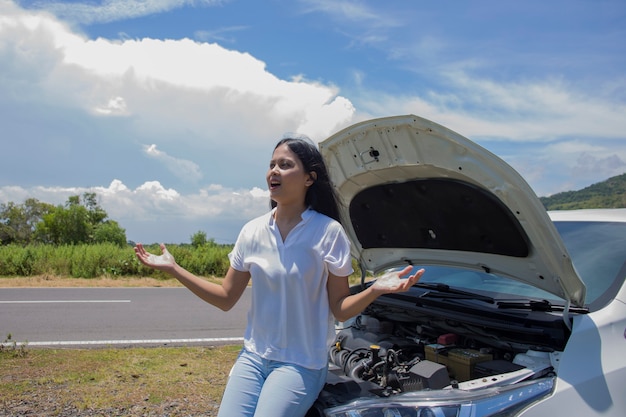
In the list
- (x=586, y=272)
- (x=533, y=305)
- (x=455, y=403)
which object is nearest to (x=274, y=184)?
(x=455, y=403)

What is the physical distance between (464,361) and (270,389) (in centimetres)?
109

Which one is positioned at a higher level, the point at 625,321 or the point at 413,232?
the point at 413,232

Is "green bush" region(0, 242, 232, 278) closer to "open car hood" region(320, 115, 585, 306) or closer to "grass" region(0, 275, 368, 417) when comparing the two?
"grass" region(0, 275, 368, 417)

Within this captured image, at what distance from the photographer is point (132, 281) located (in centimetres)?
1455

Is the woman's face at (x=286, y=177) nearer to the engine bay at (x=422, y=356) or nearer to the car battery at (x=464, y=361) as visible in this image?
the engine bay at (x=422, y=356)

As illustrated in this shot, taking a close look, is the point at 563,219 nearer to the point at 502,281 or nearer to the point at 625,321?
the point at 502,281

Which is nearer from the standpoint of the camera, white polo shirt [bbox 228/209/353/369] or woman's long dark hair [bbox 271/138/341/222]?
white polo shirt [bbox 228/209/353/369]

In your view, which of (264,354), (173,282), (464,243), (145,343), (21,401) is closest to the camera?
(264,354)

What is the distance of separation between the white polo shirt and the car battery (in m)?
0.76

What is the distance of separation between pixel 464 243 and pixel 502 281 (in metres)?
0.47

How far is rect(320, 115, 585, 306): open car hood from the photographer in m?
2.33

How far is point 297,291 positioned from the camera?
2254mm

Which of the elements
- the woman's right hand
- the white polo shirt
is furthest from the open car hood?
the woman's right hand

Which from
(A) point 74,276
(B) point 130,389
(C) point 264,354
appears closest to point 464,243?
(C) point 264,354
